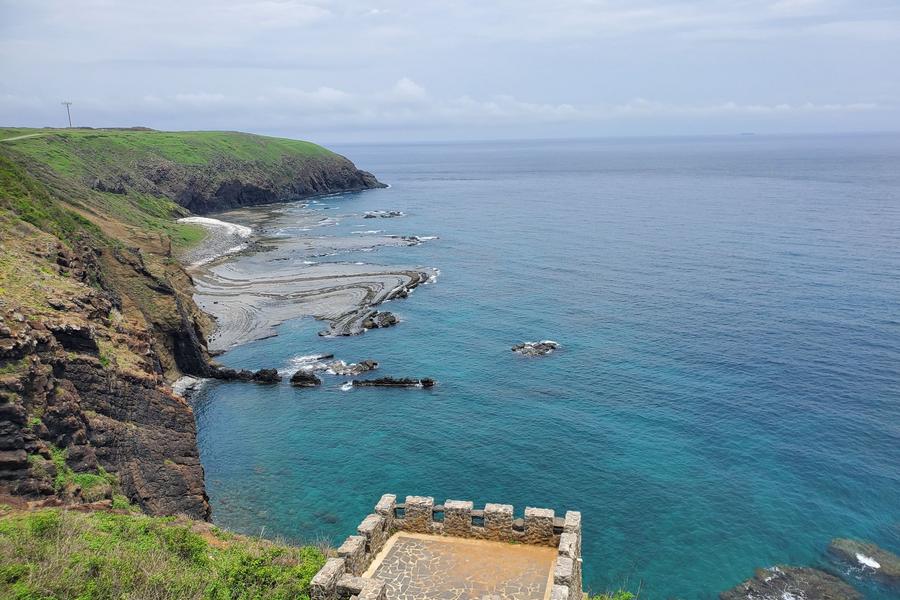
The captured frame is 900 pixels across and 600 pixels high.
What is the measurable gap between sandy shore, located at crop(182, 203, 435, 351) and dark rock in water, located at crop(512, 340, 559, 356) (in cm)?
2181

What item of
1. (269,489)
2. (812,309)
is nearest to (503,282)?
(812,309)

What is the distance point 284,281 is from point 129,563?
87395 millimetres

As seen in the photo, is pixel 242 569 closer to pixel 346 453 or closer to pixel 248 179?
pixel 346 453

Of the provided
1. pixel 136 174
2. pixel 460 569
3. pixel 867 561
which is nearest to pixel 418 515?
pixel 460 569

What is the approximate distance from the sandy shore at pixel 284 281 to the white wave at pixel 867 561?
5789 centimetres

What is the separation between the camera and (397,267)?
11350 cm

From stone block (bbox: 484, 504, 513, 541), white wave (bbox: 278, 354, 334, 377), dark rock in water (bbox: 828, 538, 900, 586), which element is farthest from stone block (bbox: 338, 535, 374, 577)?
white wave (bbox: 278, 354, 334, 377)

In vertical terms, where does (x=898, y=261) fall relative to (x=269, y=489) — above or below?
above

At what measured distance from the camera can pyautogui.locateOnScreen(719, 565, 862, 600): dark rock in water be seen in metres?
37.1

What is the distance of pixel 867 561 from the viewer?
3959 centimetres

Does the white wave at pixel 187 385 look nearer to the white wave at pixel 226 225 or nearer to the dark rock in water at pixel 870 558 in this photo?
the dark rock in water at pixel 870 558

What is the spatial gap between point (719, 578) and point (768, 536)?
5934 millimetres

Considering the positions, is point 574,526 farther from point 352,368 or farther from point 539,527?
point 352,368

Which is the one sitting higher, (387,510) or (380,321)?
(387,510)
